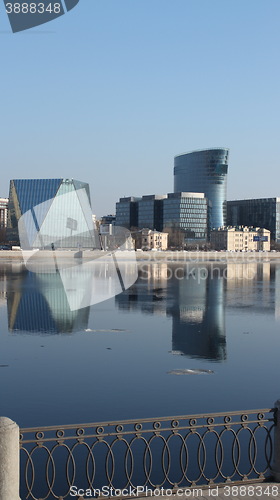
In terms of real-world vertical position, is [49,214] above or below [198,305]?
above

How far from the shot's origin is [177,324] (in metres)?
28.4

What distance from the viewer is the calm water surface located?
1409 centimetres

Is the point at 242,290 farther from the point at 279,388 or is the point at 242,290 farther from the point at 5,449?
the point at 5,449

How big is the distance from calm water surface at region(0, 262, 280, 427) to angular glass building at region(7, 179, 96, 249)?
138219mm

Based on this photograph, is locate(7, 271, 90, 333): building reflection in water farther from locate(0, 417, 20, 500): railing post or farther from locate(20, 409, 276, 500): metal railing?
locate(0, 417, 20, 500): railing post

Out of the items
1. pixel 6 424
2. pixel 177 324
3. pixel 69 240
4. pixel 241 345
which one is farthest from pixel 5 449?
pixel 69 240

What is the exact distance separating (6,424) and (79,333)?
1927 centimetres

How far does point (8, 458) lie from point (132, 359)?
1340 centimetres

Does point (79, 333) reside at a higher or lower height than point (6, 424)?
lower

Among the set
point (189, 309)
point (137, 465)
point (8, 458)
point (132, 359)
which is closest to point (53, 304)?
point (189, 309)

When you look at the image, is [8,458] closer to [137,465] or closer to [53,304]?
[137,465]

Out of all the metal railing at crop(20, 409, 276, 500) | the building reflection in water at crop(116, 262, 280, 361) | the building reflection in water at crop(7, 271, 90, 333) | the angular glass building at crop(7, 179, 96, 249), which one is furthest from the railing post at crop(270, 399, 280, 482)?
the angular glass building at crop(7, 179, 96, 249)

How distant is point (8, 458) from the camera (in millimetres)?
6500

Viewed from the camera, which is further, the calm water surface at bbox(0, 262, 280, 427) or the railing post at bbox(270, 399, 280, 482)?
the calm water surface at bbox(0, 262, 280, 427)
